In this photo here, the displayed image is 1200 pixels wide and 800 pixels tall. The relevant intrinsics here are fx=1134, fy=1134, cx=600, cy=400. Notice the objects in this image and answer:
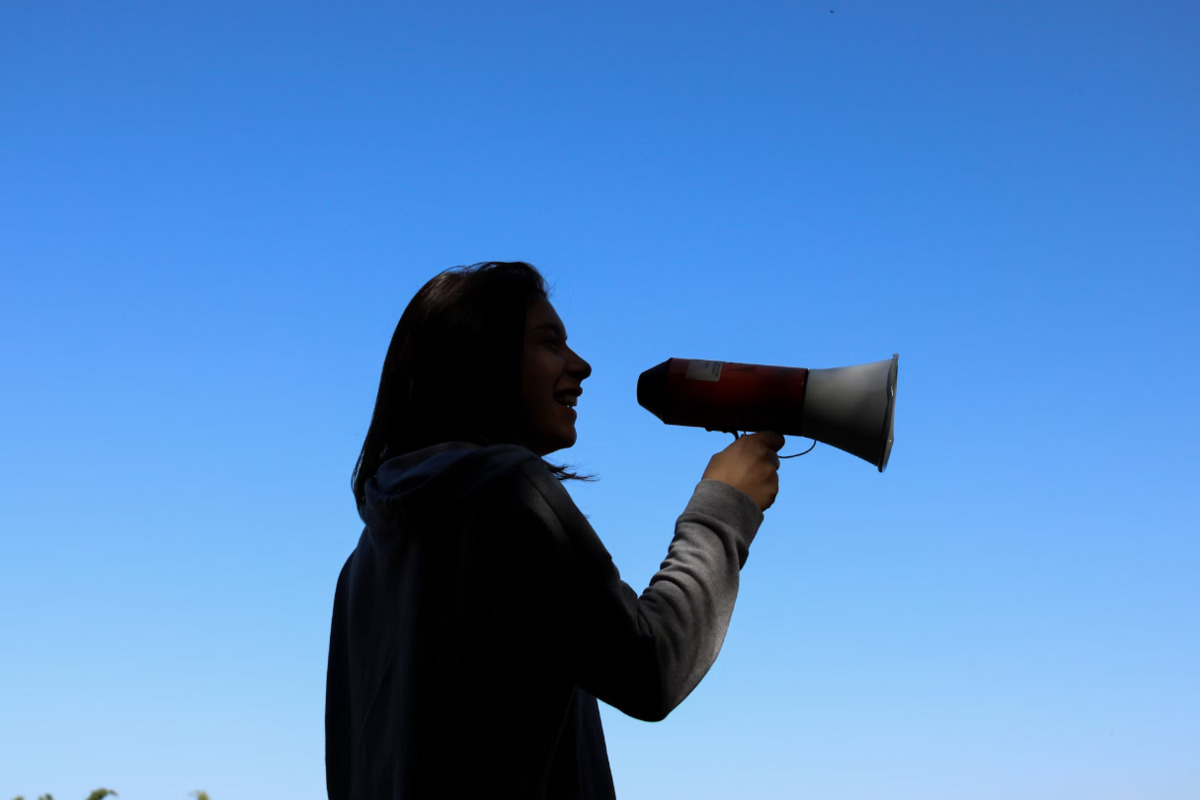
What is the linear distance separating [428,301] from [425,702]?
105 centimetres

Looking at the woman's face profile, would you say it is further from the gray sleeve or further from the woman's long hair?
the gray sleeve

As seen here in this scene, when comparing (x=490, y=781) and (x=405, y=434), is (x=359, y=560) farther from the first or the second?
(x=490, y=781)

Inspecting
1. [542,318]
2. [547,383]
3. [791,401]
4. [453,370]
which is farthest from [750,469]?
[453,370]

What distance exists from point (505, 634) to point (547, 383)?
0.73 meters

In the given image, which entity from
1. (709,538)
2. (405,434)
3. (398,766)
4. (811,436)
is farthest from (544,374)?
(398,766)

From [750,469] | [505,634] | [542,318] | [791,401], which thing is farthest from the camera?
[791,401]

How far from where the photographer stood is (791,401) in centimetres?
297

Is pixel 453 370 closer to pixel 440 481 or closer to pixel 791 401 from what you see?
pixel 440 481

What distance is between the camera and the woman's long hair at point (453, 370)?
2.65m

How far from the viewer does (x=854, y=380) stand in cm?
300

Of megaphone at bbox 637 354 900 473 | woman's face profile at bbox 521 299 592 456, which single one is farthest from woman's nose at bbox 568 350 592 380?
megaphone at bbox 637 354 900 473

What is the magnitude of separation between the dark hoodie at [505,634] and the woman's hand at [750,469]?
0.90 feet

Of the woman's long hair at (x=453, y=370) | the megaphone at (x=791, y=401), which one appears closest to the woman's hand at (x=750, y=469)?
the megaphone at (x=791, y=401)

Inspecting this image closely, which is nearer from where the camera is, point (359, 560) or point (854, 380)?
point (359, 560)
